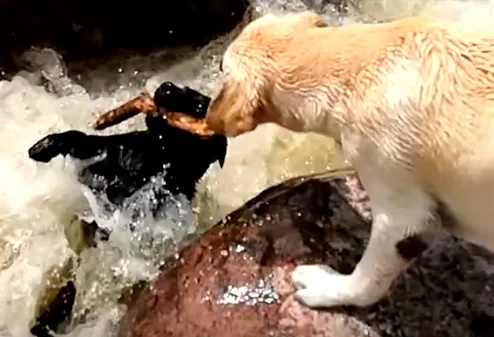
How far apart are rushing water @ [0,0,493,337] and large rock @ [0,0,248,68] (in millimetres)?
58

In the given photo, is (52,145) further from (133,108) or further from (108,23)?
(108,23)

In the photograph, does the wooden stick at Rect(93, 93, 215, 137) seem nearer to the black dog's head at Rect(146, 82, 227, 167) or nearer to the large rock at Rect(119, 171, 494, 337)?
the black dog's head at Rect(146, 82, 227, 167)

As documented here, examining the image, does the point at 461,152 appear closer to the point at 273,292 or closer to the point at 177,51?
the point at 273,292

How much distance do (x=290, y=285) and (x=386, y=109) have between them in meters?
0.48

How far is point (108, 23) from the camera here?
3.19 metres

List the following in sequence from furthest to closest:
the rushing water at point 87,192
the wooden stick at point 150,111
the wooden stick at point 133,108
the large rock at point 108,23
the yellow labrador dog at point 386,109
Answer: the large rock at point 108,23 → the rushing water at point 87,192 → the wooden stick at point 133,108 → the wooden stick at point 150,111 → the yellow labrador dog at point 386,109

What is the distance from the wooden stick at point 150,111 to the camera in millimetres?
2283

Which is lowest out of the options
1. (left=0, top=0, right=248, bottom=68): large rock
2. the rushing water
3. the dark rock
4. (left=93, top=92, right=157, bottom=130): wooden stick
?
the dark rock

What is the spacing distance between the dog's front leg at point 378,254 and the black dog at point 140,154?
0.49 meters

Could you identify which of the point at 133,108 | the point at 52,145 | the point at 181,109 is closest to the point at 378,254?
the point at 181,109

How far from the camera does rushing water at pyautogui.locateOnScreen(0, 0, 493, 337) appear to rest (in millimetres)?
2541

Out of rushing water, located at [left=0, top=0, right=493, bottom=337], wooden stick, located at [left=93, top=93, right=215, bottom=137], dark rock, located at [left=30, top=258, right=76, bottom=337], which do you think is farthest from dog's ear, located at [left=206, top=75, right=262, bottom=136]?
dark rock, located at [left=30, top=258, right=76, bottom=337]

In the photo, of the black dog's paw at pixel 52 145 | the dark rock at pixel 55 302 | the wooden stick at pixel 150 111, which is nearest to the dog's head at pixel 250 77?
the wooden stick at pixel 150 111

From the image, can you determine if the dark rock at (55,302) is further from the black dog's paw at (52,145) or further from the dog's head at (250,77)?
the dog's head at (250,77)
